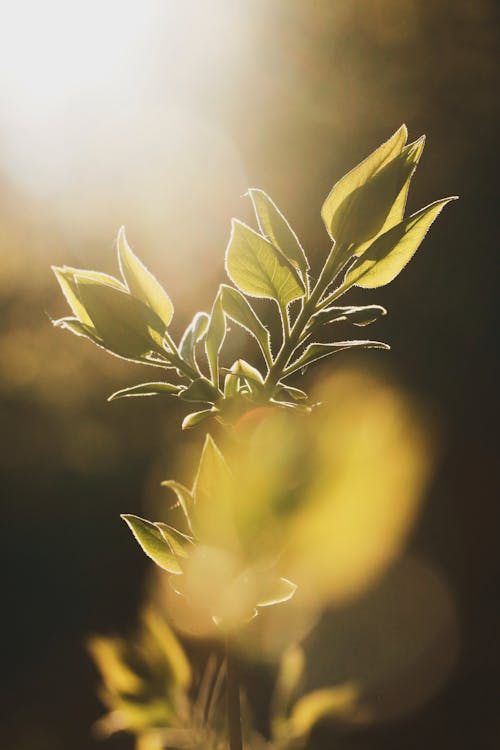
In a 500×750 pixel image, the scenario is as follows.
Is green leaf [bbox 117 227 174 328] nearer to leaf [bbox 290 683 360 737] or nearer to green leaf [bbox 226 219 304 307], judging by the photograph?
green leaf [bbox 226 219 304 307]

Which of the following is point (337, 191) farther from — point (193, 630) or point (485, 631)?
point (485, 631)

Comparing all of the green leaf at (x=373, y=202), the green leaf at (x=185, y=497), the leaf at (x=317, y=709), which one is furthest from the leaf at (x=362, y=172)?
the leaf at (x=317, y=709)

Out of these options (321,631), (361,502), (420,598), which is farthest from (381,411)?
(420,598)

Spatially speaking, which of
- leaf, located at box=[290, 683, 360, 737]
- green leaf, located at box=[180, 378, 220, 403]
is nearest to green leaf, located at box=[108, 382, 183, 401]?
green leaf, located at box=[180, 378, 220, 403]

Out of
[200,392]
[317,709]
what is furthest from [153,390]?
[317,709]

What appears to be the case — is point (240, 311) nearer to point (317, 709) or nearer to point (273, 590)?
point (273, 590)

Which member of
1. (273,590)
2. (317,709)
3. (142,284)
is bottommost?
(317,709)

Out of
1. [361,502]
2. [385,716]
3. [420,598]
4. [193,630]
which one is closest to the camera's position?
[361,502]

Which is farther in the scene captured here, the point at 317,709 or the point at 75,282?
the point at 317,709
